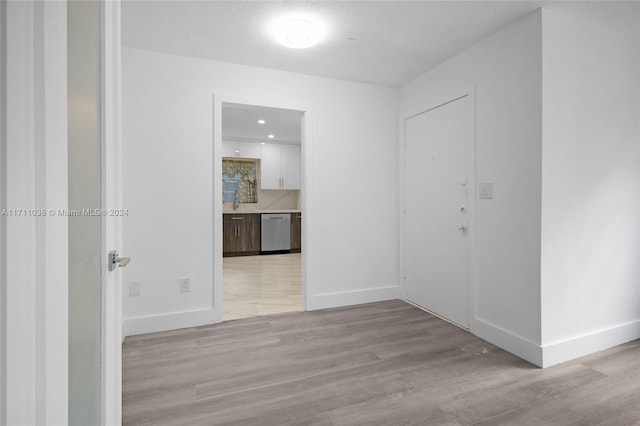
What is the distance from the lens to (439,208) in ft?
10.6

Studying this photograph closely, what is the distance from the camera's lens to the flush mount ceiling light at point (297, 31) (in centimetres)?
240

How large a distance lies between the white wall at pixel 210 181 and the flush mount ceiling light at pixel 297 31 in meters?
0.76

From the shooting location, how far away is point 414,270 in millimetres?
3619

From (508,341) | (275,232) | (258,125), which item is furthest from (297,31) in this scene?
(275,232)

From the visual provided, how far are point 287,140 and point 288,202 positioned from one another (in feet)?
4.98

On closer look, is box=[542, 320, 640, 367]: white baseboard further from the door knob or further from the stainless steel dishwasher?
the stainless steel dishwasher

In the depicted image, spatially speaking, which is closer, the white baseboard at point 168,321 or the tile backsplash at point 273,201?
the white baseboard at point 168,321

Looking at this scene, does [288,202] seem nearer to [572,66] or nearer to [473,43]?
[473,43]

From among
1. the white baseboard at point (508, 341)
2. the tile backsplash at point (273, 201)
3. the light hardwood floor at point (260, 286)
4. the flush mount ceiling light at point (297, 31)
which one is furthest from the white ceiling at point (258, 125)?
the white baseboard at point (508, 341)

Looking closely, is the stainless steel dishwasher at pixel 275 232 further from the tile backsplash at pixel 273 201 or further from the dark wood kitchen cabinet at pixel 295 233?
the tile backsplash at pixel 273 201

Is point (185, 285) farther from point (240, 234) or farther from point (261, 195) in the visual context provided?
point (261, 195)

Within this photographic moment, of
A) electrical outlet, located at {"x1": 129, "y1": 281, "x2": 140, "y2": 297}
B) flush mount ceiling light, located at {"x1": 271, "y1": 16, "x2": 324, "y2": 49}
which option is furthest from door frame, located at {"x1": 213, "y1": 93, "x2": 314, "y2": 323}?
flush mount ceiling light, located at {"x1": 271, "y1": 16, "x2": 324, "y2": 49}

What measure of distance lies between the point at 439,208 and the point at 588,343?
150 cm

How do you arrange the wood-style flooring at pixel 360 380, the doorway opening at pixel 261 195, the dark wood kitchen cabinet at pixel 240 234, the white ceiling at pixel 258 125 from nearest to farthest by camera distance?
the wood-style flooring at pixel 360 380 < the white ceiling at pixel 258 125 < the doorway opening at pixel 261 195 < the dark wood kitchen cabinet at pixel 240 234
